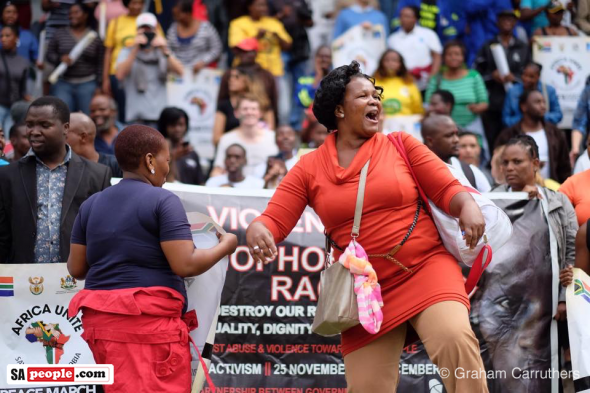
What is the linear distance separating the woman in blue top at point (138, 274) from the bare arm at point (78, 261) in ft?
0.23

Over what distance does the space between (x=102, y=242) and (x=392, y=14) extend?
11.0 meters

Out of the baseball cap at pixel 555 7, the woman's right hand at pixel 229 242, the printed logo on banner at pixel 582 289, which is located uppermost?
the baseball cap at pixel 555 7

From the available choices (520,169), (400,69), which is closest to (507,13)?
(400,69)

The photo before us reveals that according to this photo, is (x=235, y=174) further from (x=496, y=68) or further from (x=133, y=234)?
(x=133, y=234)

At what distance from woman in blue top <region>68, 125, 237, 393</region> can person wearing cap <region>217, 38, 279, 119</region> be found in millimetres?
7251

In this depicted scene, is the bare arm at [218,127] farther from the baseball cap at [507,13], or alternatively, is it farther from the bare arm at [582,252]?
the bare arm at [582,252]

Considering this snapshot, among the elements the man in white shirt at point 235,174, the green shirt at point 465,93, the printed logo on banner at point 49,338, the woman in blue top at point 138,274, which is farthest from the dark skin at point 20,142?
the green shirt at point 465,93

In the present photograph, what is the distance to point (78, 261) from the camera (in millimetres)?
5344

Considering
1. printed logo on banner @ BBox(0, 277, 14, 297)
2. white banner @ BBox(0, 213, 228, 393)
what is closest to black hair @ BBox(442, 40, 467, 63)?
white banner @ BBox(0, 213, 228, 393)

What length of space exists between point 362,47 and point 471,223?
859cm

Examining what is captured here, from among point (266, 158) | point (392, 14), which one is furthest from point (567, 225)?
point (392, 14)

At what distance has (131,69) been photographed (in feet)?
41.1

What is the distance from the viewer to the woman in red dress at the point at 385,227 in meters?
5.12

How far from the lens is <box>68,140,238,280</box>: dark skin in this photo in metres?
5.09
